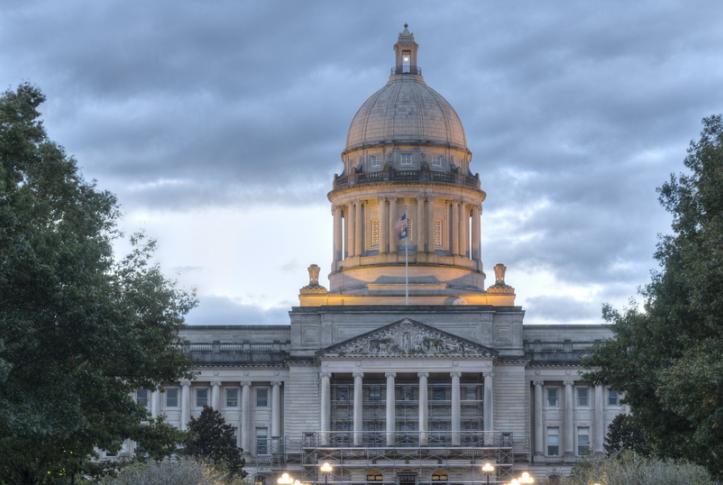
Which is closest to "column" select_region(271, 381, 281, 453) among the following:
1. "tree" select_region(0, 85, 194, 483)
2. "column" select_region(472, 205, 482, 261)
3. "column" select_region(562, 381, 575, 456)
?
"column" select_region(472, 205, 482, 261)

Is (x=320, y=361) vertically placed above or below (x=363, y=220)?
below

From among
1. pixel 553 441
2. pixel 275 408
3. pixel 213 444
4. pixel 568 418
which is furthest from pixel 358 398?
pixel 213 444

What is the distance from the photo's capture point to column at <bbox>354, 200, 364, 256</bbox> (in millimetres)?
159125

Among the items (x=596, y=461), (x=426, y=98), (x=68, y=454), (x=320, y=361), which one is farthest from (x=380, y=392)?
(x=68, y=454)

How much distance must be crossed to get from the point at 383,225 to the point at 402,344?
55.6 ft

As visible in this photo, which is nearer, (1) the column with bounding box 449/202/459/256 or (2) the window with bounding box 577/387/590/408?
(2) the window with bounding box 577/387/590/408

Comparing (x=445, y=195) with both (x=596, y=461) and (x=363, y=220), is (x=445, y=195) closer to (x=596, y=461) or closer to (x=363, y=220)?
(x=363, y=220)

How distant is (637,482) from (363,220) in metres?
93.5

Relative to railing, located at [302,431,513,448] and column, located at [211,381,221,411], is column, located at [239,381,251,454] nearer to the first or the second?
column, located at [211,381,221,411]

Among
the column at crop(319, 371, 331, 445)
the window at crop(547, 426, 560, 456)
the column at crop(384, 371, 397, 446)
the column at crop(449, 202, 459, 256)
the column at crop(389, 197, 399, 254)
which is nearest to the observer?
the column at crop(384, 371, 397, 446)

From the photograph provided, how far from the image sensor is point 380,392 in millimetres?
148500

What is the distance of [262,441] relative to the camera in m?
151

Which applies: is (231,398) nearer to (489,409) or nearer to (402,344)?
(402,344)

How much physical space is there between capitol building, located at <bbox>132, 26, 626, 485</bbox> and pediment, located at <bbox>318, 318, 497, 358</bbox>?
0.47 feet
